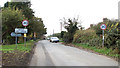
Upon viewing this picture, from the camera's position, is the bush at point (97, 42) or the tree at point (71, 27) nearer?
the bush at point (97, 42)

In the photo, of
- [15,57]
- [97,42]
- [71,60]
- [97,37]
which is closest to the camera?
[15,57]

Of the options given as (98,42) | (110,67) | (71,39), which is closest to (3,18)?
(98,42)

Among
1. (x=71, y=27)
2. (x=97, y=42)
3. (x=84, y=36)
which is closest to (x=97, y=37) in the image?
(x=97, y=42)

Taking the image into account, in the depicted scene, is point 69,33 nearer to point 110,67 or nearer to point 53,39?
point 53,39

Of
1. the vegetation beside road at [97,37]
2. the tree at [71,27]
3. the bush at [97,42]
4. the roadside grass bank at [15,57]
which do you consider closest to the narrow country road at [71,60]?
the roadside grass bank at [15,57]

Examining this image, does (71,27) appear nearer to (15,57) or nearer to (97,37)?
(97,37)

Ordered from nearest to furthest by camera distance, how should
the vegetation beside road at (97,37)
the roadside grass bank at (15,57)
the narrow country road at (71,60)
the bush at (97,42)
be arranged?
the roadside grass bank at (15,57), the narrow country road at (71,60), the vegetation beside road at (97,37), the bush at (97,42)

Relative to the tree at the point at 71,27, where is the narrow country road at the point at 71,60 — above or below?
below

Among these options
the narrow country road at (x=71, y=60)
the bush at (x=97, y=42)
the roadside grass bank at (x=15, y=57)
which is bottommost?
the narrow country road at (x=71, y=60)

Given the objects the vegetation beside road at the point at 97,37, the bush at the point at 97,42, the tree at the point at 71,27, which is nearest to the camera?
the vegetation beside road at the point at 97,37

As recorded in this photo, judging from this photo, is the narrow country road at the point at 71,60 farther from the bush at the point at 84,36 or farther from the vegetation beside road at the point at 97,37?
the bush at the point at 84,36

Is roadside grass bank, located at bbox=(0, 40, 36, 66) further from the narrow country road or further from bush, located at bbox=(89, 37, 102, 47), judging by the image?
bush, located at bbox=(89, 37, 102, 47)

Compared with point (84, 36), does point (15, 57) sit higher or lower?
lower

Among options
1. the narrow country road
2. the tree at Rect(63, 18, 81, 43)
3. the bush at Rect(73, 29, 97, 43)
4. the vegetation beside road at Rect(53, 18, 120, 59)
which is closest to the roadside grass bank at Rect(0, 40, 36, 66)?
the narrow country road
